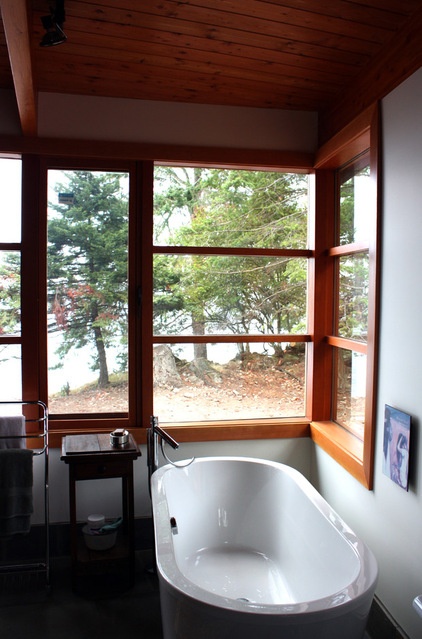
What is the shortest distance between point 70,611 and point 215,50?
9.48 feet

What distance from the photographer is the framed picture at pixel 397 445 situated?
6.79ft

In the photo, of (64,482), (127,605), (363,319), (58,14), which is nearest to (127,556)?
(127,605)

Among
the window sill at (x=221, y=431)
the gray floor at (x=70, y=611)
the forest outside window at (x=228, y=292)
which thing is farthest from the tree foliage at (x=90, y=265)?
the gray floor at (x=70, y=611)

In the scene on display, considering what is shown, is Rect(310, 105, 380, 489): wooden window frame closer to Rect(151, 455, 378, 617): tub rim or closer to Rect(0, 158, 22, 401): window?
Rect(151, 455, 378, 617): tub rim

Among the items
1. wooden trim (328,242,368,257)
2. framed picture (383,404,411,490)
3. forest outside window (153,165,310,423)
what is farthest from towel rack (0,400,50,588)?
wooden trim (328,242,368,257)

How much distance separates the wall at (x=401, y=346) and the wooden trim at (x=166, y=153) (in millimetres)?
896

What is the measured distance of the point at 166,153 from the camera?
3025 millimetres

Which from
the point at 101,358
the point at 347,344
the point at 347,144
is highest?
the point at 347,144

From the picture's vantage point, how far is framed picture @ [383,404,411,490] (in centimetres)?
207

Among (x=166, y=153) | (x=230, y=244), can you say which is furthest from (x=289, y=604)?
(x=166, y=153)

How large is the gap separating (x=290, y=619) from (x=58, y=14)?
2411mm

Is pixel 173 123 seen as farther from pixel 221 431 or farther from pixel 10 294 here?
pixel 221 431

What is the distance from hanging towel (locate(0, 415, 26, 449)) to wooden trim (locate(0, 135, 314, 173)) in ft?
4.96

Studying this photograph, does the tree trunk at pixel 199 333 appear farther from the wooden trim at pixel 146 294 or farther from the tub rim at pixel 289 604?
the tub rim at pixel 289 604
